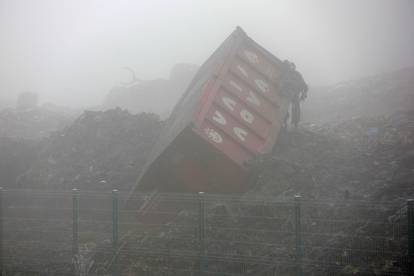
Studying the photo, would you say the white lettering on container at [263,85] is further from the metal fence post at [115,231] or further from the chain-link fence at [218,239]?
the metal fence post at [115,231]

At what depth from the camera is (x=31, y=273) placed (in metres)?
6.13

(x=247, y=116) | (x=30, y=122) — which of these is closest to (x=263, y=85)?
(x=247, y=116)

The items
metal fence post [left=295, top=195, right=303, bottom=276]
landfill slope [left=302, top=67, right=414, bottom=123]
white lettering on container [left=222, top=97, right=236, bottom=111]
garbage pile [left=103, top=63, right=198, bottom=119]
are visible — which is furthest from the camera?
garbage pile [left=103, top=63, right=198, bottom=119]

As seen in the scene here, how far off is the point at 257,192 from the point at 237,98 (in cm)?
162

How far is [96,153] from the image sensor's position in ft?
31.1

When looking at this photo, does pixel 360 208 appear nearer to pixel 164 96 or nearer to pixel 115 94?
pixel 164 96

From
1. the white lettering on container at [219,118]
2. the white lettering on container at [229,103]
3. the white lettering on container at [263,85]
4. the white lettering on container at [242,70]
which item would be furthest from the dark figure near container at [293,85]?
the white lettering on container at [219,118]

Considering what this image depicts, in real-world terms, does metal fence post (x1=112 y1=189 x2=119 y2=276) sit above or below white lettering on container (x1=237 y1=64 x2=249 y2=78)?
below

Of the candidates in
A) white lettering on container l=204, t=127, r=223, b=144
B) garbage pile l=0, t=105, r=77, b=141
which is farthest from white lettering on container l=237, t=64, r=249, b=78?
garbage pile l=0, t=105, r=77, b=141

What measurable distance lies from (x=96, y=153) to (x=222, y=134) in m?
3.70

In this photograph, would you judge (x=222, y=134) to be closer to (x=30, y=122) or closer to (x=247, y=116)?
(x=247, y=116)

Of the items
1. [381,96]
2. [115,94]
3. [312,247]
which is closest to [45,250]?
[312,247]

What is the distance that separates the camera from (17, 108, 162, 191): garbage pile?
28.5 feet

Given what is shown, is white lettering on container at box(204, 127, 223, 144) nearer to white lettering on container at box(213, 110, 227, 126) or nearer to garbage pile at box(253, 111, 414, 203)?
white lettering on container at box(213, 110, 227, 126)
